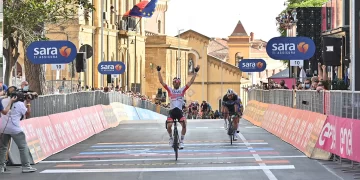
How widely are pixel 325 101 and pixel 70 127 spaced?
8.31m

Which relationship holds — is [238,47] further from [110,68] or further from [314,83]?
[314,83]

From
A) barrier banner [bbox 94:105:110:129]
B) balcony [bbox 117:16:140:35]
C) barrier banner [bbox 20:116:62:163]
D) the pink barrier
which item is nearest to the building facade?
balcony [bbox 117:16:140:35]

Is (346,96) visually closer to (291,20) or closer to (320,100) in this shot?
(320,100)

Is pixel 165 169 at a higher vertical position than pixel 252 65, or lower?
lower

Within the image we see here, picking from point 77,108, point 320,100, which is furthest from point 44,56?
point 320,100

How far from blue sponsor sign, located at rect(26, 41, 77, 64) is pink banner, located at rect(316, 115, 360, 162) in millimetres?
8764

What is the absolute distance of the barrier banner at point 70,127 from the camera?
26.0 meters

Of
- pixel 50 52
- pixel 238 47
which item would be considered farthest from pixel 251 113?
pixel 238 47

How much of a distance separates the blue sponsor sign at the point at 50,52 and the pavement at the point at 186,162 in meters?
2.56

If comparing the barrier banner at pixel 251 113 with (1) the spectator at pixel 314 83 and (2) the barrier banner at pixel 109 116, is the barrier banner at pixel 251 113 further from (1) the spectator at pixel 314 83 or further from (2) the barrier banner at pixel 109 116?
(1) the spectator at pixel 314 83

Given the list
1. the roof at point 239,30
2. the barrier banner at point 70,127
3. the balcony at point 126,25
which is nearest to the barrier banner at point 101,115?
the barrier banner at point 70,127

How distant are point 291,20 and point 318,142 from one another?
40709mm

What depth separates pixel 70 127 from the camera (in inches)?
1112

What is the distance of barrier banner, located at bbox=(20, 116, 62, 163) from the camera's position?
864 inches
